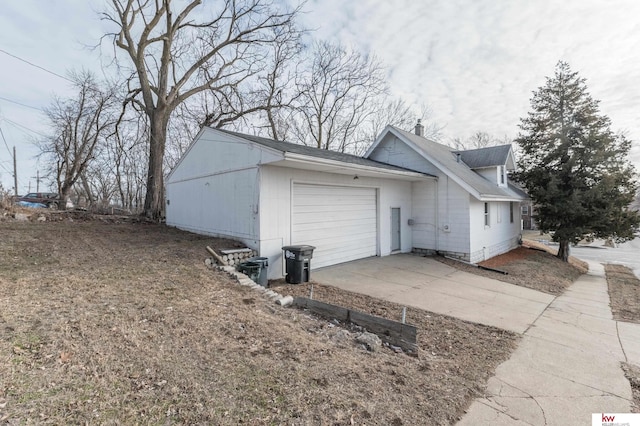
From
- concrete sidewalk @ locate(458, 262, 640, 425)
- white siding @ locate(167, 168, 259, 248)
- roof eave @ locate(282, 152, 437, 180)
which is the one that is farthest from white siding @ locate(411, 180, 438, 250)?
white siding @ locate(167, 168, 259, 248)

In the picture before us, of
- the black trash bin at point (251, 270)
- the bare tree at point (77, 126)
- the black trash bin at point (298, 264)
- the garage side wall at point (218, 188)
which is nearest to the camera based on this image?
the black trash bin at point (251, 270)

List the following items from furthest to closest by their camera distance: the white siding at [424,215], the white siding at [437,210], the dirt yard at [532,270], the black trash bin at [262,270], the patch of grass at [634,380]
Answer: the white siding at [424,215] → the white siding at [437,210] → the dirt yard at [532,270] → the black trash bin at [262,270] → the patch of grass at [634,380]

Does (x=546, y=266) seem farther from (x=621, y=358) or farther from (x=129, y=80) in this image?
(x=129, y=80)

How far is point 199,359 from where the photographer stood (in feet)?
9.72

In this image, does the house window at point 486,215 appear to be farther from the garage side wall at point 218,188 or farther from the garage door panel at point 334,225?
the garage side wall at point 218,188

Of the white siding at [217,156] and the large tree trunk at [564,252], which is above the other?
the white siding at [217,156]

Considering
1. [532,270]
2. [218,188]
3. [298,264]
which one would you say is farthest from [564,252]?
[218,188]

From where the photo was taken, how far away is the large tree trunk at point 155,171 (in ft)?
44.1

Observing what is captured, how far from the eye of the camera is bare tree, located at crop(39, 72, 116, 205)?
691 inches

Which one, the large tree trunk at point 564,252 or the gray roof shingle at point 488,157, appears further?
the large tree trunk at point 564,252

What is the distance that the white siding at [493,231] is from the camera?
1147cm

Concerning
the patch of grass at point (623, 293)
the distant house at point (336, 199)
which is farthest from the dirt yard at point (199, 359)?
the patch of grass at point (623, 293)

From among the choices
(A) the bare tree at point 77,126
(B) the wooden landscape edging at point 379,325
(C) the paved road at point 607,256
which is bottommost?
(C) the paved road at point 607,256

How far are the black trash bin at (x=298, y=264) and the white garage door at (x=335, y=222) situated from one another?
105cm
